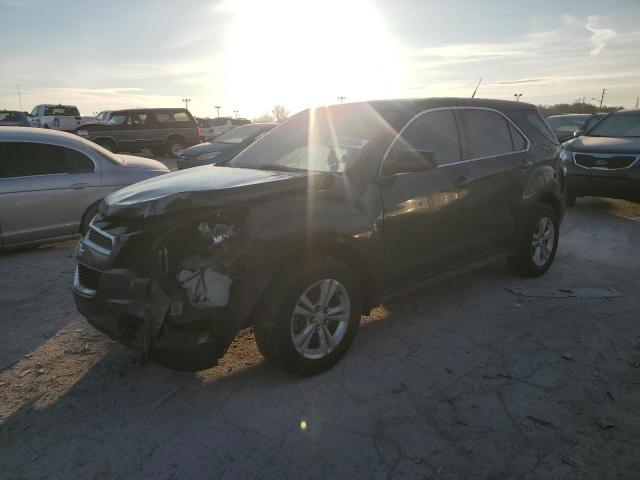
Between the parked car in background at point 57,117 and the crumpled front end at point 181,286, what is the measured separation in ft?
75.3

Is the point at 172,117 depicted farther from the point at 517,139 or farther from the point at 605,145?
the point at 517,139

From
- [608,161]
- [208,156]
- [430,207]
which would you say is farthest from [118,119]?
[430,207]

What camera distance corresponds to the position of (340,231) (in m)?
3.08

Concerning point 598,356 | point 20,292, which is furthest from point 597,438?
point 20,292

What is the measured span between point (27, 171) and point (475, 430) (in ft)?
19.4

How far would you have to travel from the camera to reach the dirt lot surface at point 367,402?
2389 mm

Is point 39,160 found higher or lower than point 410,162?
higher

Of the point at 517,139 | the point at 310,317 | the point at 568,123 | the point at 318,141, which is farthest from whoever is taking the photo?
the point at 568,123

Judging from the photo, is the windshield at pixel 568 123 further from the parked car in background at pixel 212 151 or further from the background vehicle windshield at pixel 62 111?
the background vehicle windshield at pixel 62 111

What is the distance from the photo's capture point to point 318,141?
3832 mm

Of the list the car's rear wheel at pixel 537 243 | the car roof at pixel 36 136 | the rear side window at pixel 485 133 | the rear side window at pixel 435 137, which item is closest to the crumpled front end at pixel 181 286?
the rear side window at pixel 435 137

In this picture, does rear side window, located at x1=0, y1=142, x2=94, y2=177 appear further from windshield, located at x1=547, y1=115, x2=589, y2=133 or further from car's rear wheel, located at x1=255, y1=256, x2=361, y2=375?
windshield, located at x1=547, y1=115, x2=589, y2=133

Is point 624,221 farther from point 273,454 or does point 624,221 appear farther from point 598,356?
point 273,454

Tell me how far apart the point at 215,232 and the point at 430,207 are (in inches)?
69.1
